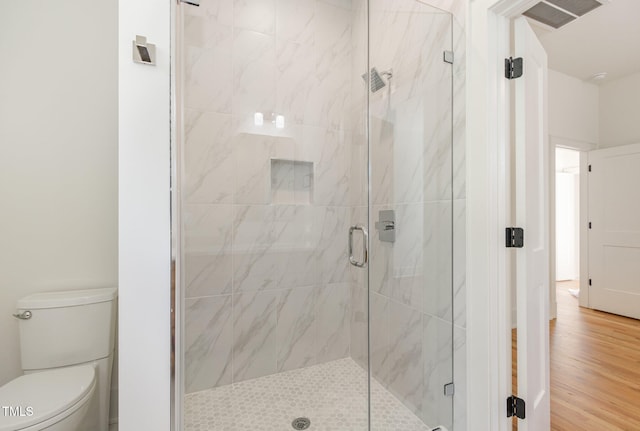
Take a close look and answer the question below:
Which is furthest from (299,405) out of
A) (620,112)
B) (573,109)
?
(620,112)

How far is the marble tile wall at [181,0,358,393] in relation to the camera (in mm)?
1822

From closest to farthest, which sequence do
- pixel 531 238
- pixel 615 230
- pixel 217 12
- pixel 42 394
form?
1. pixel 42 394
2. pixel 531 238
3. pixel 217 12
4. pixel 615 230

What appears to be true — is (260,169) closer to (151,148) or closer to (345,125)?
(345,125)

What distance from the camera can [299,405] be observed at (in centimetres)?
177

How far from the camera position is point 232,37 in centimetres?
191

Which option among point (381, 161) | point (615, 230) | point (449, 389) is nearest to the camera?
point (449, 389)

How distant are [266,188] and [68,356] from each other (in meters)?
1.36

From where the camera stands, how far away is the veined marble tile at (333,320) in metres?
2.15

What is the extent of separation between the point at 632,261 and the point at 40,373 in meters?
5.34

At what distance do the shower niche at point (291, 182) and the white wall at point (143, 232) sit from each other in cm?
103

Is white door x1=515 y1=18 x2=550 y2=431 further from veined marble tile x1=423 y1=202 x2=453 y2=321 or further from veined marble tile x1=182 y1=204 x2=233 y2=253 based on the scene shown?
veined marble tile x1=182 y1=204 x2=233 y2=253

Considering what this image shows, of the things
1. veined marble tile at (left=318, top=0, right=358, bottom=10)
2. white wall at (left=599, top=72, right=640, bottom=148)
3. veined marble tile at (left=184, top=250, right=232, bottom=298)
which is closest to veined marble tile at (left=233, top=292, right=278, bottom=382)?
veined marble tile at (left=184, top=250, right=232, bottom=298)

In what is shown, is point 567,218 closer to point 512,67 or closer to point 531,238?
point 531,238

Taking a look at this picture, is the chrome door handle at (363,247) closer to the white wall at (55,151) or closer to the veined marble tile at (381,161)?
the veined marble tile at (381,161)
